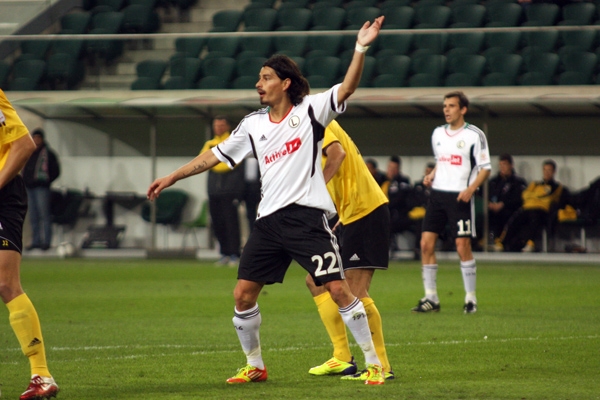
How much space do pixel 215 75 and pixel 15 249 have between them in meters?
14.0

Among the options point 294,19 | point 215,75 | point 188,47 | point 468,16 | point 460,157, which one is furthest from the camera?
point 294,19

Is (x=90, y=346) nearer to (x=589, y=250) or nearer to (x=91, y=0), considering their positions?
(x=589, y=250)

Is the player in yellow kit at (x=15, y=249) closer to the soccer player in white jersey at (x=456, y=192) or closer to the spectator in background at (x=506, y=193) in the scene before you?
the soccer player in white jersey at (x=456, y=192)

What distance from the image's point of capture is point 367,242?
698cm

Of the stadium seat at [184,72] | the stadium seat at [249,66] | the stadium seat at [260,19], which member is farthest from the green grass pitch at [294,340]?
the stadium seat at [260,19]

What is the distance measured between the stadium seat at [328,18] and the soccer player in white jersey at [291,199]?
595 inches

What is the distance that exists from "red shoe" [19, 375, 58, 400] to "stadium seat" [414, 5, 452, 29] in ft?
51.7

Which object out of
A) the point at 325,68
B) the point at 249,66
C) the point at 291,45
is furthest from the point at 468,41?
the point at 249,66

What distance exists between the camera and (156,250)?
64.8ft

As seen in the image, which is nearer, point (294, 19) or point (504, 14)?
point (504, 14)

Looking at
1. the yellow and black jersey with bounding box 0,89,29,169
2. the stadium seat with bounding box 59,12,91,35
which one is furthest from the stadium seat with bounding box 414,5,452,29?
the yellow and black jersey with bounding box 0,89,29,169

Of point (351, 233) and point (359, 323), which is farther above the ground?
point (351, 233)

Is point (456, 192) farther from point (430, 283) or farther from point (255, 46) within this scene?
point (255, 46)

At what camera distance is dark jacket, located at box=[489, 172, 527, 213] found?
1792 centimetres
